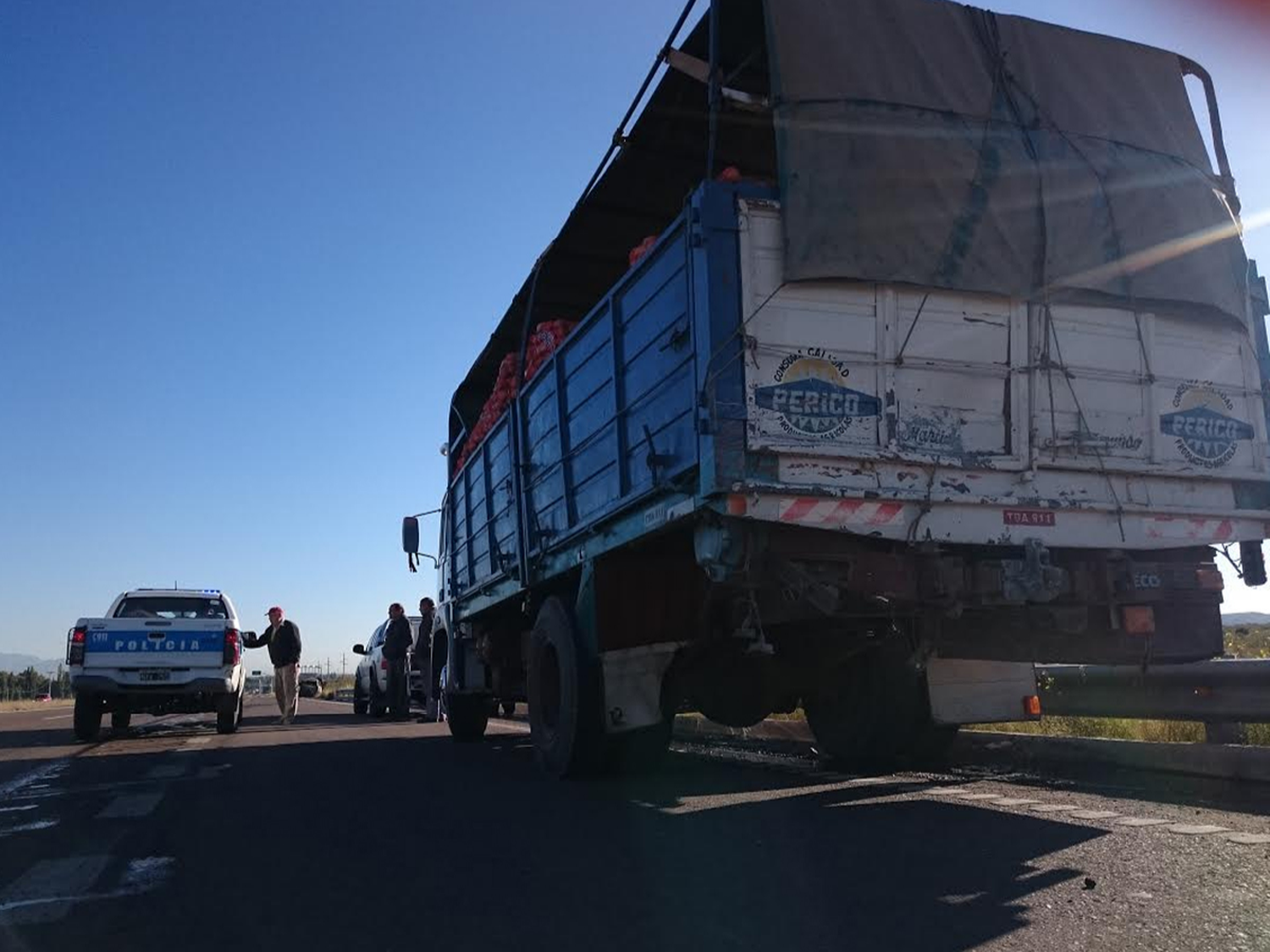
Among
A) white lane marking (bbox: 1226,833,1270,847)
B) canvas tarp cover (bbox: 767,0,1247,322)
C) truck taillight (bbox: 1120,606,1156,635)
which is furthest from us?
truck taillight (bbox: 1120,606,1156,635)

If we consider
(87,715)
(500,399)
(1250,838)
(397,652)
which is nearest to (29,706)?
(397,652)

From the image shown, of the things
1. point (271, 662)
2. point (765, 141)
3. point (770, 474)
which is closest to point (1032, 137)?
point (765, 141)

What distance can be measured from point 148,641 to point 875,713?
9.14 meters

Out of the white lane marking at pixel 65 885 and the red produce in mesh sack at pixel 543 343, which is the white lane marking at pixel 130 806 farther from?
the red produce in mesh sack at pixel 543 343

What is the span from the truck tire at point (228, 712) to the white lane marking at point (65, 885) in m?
8.96

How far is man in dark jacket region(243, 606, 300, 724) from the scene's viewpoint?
1605cm

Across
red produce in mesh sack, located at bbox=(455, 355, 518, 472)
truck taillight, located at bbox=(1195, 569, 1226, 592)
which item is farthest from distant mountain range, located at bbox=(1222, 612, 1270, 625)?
red produce in mesh sack, located at bbox=(455, 355, 518, 472)

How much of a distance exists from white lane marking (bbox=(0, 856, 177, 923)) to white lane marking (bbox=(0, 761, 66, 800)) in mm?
3159

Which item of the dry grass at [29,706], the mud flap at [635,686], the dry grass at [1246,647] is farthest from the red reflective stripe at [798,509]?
the dry grass at [29,706]

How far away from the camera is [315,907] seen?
4.15 metres

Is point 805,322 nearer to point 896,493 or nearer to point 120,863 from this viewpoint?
point 896,493

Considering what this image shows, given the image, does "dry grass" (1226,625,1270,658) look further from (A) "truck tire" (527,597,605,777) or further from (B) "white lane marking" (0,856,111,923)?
(B) "white lane marking" (0,856,111,923)

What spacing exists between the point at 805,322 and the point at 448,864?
2955 millimetres

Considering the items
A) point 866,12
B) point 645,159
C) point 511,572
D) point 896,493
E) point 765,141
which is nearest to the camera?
point 896,493
